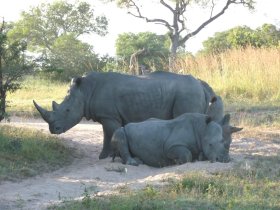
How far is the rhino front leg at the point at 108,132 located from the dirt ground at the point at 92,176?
16 cm

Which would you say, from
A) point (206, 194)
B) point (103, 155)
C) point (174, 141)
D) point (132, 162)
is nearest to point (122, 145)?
point (132, 162)

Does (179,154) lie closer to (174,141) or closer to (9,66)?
(174,141)

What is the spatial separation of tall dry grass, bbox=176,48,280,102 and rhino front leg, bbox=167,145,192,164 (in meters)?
9.15

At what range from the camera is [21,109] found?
19.1 metres

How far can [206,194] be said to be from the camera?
734cm

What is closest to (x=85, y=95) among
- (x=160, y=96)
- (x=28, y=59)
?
(x=160, y=96)

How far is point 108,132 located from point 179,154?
1638 mm

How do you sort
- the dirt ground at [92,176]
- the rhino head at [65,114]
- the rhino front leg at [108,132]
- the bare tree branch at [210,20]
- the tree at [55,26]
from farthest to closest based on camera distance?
the tree at [55,26] < the bare tree branch at [210,20] < the rhino head at [65,114] < the rhino front leg at [108,132] < the dirt ground at [92,176]

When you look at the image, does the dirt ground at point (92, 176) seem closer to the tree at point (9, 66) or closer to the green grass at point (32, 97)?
the tree at point (9, 66)

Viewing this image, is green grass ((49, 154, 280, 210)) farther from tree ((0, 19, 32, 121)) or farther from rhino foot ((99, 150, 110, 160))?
tree ((0, 19, 32, 121))

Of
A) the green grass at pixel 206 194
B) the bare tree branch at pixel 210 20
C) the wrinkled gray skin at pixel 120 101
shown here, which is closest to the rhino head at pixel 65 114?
the wrinkled gray skin at pixel 120 101

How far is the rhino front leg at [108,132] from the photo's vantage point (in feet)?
36.2

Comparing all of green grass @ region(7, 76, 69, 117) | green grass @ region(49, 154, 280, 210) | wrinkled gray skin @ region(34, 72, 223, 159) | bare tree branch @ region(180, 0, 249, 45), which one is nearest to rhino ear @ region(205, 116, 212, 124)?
wrinkled gray skin @ region(34, 72, 223, 159)

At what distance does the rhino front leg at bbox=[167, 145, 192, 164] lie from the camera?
32.5ft
